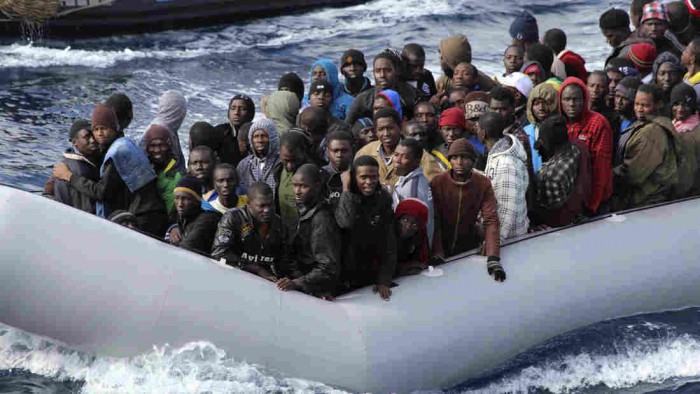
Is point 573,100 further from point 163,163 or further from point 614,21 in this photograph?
point 614,21

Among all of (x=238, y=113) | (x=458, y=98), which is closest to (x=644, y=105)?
(x=458, y=98)

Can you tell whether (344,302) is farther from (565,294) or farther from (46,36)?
(46,36)

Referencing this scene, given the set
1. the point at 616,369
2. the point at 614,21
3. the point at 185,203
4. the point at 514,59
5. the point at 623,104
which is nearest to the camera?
the point at 185,203

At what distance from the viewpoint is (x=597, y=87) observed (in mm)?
8961

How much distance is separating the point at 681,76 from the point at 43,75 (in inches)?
418

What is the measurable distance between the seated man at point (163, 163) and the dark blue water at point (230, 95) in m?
1.33

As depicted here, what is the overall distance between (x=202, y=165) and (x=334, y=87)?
7.67 feet

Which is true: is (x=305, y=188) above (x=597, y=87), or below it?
below

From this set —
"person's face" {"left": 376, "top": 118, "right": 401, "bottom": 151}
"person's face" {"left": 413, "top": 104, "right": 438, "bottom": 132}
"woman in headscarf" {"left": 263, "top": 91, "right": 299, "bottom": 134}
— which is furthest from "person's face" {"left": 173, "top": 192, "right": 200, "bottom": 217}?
"person's face" {"left": 413, "top": 104, "right": 438, "bottom": 132}

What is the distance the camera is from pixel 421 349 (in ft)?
23.0

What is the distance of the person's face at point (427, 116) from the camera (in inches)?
331

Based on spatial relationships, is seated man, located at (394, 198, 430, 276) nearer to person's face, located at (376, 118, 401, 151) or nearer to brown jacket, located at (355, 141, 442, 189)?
brown jacket, located at (355, 141, 442, 189)

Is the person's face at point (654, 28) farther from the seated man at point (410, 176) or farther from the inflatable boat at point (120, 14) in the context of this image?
the inflatable boat at point (120, 14)

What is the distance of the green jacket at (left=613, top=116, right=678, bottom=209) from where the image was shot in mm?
8164
